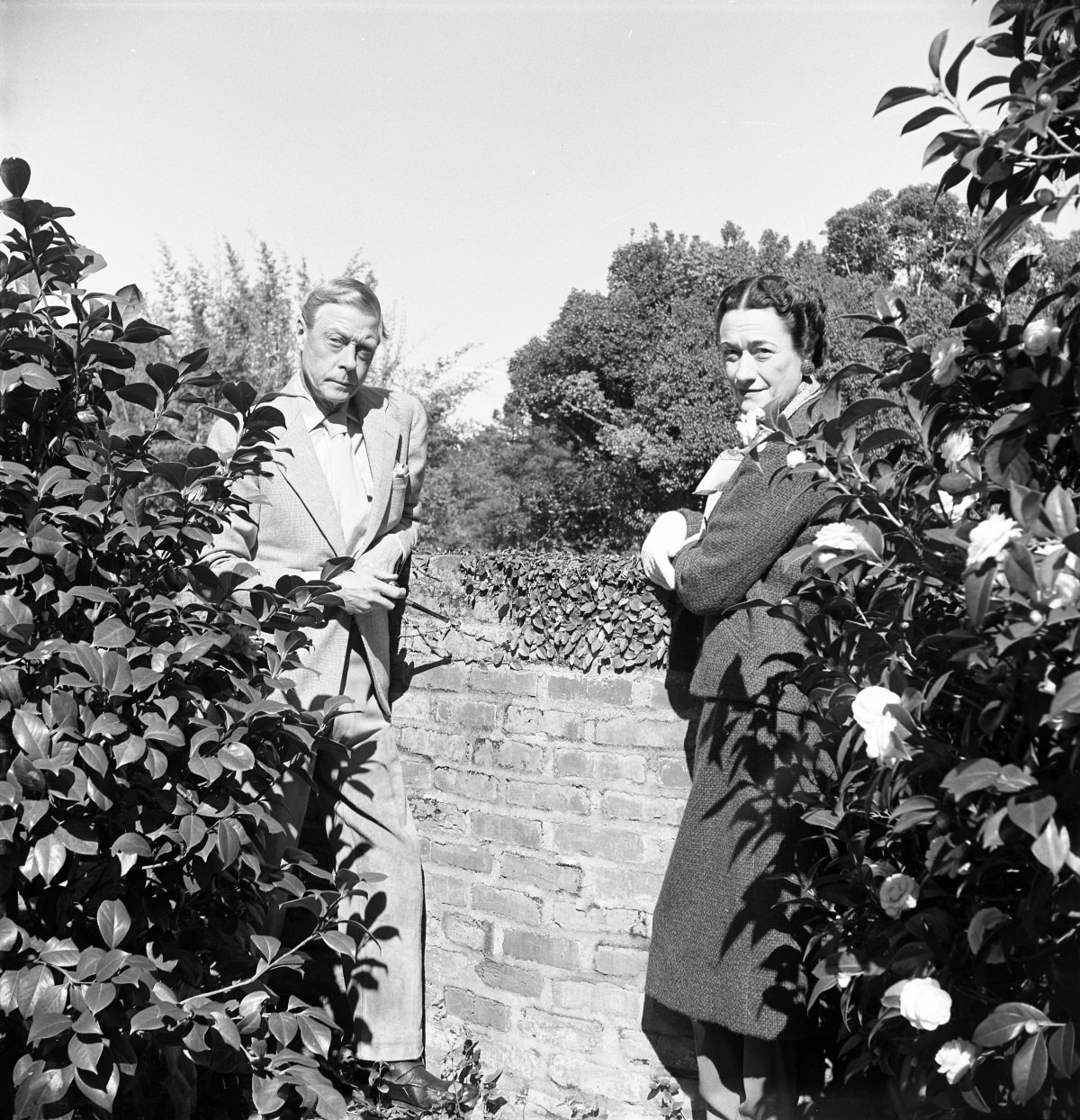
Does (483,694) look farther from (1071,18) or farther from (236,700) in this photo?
(1071,18)

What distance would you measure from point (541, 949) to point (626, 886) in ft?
1.13

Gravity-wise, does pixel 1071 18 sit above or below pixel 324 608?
above

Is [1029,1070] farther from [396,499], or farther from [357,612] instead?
[396,499]

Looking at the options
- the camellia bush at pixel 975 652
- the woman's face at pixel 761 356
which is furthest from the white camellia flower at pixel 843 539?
the woman's face at pixel 761 356

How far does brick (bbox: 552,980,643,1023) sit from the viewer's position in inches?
122

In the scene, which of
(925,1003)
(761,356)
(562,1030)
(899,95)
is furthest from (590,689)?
(899,95)

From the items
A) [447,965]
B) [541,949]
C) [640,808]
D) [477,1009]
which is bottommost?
[477,1009]

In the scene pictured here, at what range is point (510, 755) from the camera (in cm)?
340

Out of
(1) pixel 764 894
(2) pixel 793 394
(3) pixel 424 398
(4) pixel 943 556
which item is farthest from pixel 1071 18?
(3) pixel 424 398

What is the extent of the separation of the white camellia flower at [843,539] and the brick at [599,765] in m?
1.45

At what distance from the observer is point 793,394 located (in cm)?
270

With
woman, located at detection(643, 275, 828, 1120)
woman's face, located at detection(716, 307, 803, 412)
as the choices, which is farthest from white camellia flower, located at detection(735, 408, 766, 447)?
woman's face, located at detection(716, 307, 803, 412)

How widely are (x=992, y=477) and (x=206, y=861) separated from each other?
71.0 inches

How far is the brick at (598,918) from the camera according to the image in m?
3.09
